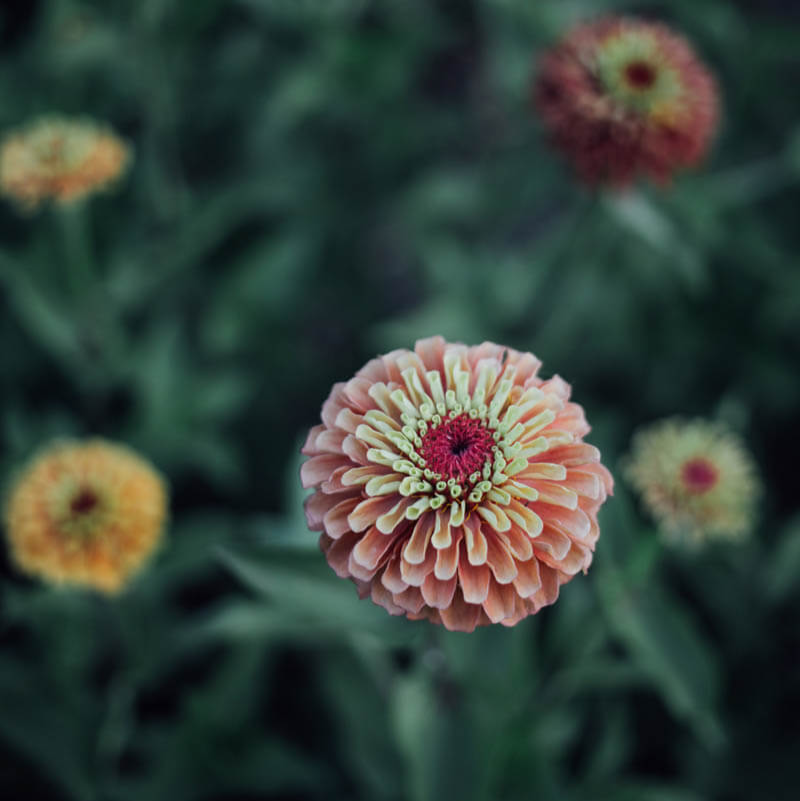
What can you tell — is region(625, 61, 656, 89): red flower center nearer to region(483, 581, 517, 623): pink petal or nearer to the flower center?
region(483, 581, 517, 623): pink petal

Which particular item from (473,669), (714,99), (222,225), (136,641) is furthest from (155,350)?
(714,99)

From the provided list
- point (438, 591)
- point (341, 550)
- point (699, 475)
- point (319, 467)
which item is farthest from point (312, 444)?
point (699, 475)

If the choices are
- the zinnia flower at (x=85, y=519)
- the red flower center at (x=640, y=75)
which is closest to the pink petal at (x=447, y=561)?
the zinnia flower at (x=85, y=519)

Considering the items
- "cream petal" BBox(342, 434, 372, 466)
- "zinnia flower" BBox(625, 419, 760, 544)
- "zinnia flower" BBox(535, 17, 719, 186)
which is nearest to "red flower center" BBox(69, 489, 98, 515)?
"cream petal" BBox(342, 434, 372, 466)

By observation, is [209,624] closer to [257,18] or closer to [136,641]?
[136,641]

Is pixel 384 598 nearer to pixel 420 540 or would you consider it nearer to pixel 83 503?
pixel 420 540
